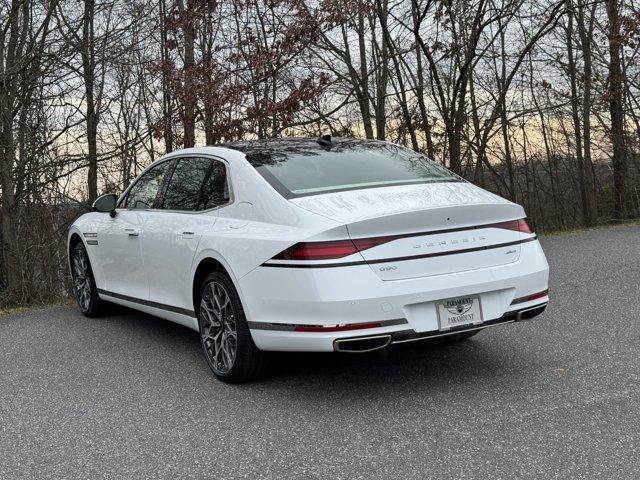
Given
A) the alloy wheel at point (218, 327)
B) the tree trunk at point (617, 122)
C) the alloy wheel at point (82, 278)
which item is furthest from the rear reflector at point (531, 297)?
the tree trunk at point (617, 122)

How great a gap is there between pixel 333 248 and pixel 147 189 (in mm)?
2834

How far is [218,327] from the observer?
472 cm

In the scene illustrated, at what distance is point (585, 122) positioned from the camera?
2056 centimetres

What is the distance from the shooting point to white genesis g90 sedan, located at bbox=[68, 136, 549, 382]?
3902 mm

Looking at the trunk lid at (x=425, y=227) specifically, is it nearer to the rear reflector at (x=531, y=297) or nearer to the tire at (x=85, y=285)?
the rear reflector at (x=531, y=297)

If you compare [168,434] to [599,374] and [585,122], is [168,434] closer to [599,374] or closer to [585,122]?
[599,374]

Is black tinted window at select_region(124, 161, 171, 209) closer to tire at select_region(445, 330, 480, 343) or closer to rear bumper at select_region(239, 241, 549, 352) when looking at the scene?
rear bumper at select_region(239, 241, 549, 352)

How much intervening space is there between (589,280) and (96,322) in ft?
17.1

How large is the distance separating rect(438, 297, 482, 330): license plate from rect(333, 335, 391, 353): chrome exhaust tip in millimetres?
352

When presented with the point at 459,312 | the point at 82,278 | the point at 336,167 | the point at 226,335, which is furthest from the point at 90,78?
the point at 459,312

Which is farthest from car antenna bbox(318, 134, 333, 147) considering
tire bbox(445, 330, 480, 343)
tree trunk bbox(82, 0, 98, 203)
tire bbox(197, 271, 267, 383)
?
tree trunk bbox(82, 0, 98, 203)

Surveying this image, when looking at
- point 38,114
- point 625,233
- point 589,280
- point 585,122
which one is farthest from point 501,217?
point 585,122

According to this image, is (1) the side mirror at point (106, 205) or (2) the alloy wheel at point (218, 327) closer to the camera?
(2) the alloy wheel at point (218, 327)

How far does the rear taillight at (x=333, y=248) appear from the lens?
390 cm
